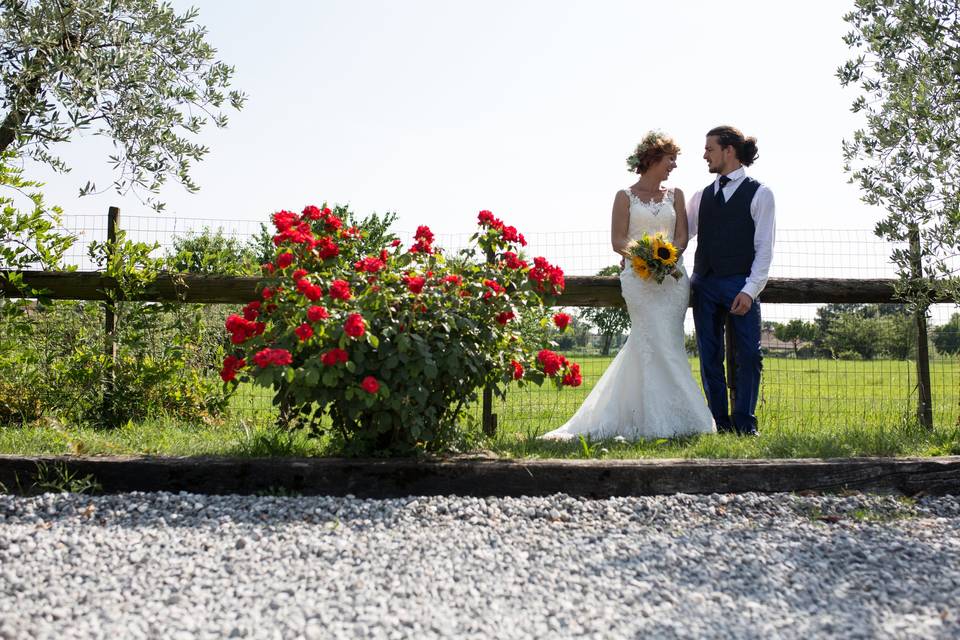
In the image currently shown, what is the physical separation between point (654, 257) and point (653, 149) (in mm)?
867

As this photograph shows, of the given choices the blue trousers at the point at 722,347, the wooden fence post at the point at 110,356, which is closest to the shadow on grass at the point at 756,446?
the blue trousers at the point at 722,347

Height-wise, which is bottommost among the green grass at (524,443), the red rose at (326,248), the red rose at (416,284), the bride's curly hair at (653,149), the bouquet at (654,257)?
the green grass at (524,443)

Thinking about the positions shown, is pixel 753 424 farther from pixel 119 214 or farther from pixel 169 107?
pixel 119 214

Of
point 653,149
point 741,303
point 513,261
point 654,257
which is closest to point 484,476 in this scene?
point 513,261

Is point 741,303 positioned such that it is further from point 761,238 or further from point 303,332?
point 303,332

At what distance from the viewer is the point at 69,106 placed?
5020 mm

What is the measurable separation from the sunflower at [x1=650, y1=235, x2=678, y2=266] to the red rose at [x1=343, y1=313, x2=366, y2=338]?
2.64 meters

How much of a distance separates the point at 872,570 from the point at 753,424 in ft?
8.80

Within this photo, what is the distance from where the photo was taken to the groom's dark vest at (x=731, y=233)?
571cm

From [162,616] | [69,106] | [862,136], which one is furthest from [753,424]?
[69,106]

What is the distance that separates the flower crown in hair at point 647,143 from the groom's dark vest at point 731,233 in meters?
0.56

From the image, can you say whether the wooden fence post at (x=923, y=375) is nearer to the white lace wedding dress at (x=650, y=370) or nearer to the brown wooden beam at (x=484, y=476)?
the white lace wedding dress at (x=650, y=370)

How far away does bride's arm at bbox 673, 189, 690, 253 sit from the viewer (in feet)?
19.7

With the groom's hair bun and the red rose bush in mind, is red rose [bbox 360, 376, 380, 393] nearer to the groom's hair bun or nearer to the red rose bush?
the red rose bush
